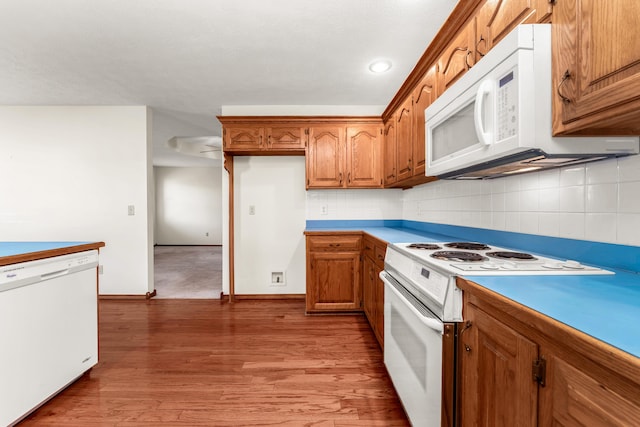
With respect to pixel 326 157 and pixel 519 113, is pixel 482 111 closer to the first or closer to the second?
pixel 519 113

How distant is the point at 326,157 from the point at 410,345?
2.22 metres

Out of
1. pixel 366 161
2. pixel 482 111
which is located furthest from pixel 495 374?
pixel 366 161

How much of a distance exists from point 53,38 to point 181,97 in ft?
3.76

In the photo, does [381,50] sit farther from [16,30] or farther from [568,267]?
[16,30]

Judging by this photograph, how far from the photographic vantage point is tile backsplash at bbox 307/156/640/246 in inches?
41.1

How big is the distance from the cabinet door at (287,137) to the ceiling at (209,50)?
364mm

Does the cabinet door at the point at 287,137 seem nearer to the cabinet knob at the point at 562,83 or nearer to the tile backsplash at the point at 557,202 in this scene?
the tile backsplash at the point at 557,202

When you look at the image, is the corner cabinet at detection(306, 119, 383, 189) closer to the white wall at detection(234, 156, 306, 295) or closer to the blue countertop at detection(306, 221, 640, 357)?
the white wall at detection(234, 156, 306, 295)

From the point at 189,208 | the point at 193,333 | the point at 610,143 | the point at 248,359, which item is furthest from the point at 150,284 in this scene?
the point at 189,208

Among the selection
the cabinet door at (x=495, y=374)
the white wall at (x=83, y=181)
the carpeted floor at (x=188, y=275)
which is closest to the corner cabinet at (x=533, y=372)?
the cabinet door at (x=495, y=374)

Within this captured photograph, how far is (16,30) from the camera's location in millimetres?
1969

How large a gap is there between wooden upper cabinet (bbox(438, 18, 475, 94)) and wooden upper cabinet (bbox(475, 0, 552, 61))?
0.05 metres

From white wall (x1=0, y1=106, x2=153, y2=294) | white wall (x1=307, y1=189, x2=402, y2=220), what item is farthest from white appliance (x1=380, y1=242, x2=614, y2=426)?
white wall (x1=0, y1=106, x2=153, y2=294)

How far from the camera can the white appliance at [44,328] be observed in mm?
1378
